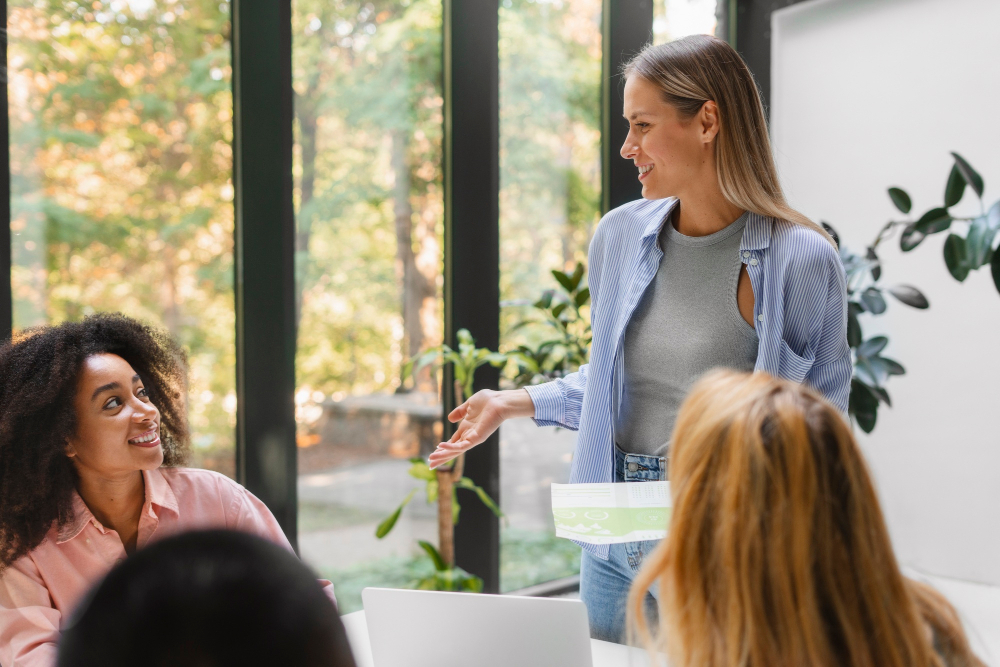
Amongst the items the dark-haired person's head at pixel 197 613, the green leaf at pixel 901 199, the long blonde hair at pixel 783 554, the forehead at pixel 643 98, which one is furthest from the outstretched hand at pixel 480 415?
the green leaf at pixel 901 199

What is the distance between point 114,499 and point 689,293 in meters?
1.06

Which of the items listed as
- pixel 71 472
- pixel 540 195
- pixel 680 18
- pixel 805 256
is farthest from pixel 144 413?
pixel 680 18

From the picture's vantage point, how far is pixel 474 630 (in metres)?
1.01

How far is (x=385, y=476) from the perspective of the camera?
263 centimetres

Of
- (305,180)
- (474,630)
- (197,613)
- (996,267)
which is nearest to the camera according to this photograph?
(197,613)

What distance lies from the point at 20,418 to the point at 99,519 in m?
0.21

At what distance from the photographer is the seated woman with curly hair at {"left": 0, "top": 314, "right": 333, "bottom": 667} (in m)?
1.23

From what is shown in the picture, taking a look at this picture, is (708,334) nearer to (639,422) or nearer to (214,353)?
(639,422)

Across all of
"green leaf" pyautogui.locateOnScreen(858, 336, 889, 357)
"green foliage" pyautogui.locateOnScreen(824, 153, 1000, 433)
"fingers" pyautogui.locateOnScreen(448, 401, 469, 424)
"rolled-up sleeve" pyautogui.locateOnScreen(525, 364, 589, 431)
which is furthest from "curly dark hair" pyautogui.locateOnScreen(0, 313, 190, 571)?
"green leaf" pyautogui.locateOnScreen(858, 336, 889, 357)

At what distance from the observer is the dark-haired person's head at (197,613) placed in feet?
1.03

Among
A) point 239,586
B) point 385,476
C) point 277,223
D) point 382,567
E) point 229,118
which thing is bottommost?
point 382,567

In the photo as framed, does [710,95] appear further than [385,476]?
No

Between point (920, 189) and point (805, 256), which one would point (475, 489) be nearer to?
point (805, 256)

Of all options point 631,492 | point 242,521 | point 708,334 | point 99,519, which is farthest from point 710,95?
point 99,519
